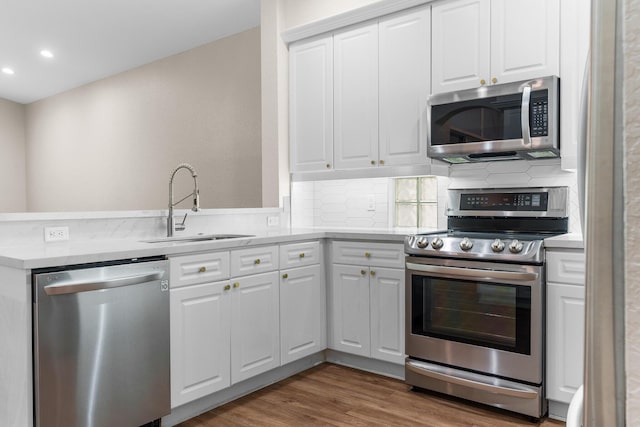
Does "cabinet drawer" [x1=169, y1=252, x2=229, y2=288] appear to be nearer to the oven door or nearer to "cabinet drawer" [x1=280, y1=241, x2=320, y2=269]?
"cabinet drawer" [x1=280, y1=241, x2=320, y2=269]

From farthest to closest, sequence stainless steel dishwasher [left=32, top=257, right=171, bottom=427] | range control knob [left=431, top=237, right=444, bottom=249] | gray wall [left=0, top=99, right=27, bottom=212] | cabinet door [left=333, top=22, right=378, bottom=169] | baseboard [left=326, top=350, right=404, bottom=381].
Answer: gray wall [left=0, top=99, right=27, bottom=212], cabinet door [left=333, top=22, right=378, bottom=169], baseboard [left=326, top=350, right=404, bottom=381], range control knob [left=431, top=237, right=444, bottom=249], stainless steel dishwasher [left=32, top=257, right=171, bottom=427]

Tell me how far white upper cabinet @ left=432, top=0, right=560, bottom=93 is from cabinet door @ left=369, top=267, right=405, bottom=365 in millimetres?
1254

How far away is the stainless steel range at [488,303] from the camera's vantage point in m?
2.43

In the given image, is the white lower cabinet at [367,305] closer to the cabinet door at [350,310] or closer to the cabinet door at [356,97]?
the cabinet door at [350,310]

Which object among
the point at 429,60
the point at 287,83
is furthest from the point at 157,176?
the point at 429,60

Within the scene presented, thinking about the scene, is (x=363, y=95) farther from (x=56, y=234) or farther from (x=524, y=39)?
(x=56, y=234)

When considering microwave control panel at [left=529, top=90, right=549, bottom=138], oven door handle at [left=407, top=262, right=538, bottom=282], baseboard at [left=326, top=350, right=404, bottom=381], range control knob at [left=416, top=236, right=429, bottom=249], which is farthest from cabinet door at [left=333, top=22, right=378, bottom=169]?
baseboard at [left=326, top=350, right=404, bottom=381]

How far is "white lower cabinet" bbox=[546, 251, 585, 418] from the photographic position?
2.36 meters

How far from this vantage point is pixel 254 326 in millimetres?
2771

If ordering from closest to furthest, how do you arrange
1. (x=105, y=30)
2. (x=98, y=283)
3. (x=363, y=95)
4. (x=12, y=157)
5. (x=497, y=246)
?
(x=98, y=283) → (x=497, y=246) → (x=363, y=95) → (x=105, y=30) → (x=12, y=157)

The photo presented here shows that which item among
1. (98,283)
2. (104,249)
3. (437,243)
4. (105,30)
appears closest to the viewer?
(98,283)

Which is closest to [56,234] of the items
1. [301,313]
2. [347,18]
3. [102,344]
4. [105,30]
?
[102,344]

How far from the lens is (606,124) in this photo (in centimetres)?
47

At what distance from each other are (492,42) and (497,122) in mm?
529
